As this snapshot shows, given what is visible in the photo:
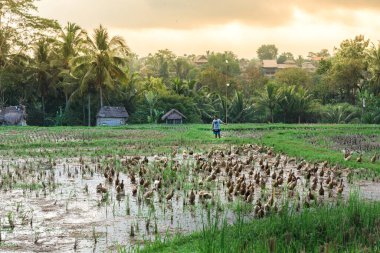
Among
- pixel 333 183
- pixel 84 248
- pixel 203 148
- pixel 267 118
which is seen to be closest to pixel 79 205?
pixel 84 248

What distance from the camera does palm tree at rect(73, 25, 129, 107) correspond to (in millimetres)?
33344

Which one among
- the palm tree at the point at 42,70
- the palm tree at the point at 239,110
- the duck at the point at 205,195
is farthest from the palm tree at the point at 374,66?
the duck at the point at 205,195

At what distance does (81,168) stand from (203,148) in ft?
19.5

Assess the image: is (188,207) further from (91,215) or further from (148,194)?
(91,215)

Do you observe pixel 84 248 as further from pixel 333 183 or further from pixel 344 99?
pixel 344 99

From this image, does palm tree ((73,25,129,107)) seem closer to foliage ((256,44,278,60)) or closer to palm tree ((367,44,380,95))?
palm tree ((367,44,380,95))

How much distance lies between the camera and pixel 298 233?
5719 mm

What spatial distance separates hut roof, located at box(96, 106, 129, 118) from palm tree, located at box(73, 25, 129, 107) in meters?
0.55

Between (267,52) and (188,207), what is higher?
(267,52)

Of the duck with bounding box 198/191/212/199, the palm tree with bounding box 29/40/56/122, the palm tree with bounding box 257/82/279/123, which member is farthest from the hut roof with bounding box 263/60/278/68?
the duck with bounding box 198/191/212/199

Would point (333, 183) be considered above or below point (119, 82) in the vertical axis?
below

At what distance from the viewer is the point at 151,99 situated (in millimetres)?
36500

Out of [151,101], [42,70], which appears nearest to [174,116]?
[151,101]

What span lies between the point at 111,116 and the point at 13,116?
6.84 m
